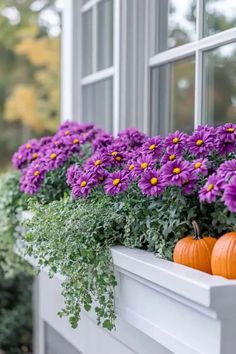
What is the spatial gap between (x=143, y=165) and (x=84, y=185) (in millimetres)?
236

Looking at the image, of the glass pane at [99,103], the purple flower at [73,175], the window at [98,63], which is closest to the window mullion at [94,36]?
the window at [98,63]

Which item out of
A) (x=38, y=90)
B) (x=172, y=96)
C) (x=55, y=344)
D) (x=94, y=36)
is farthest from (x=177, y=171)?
(x=38, y=90)

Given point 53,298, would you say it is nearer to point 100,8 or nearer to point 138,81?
point 138,81

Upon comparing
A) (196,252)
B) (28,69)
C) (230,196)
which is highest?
(28,69)

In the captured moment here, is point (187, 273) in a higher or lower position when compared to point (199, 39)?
lower

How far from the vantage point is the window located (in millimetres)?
3014

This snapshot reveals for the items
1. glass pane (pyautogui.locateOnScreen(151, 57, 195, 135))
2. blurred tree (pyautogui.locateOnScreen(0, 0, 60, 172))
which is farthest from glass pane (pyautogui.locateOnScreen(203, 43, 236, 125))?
blurred tree (pyautogui.locateOnScreen(0, 0, 60, 172))

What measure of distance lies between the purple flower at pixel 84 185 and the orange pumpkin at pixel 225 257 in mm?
529

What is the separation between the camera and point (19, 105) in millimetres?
8562

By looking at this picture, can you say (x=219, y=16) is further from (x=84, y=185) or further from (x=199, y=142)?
(x=84, y=185)

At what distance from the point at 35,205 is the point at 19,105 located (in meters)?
6.79

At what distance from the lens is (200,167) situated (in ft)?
4.96

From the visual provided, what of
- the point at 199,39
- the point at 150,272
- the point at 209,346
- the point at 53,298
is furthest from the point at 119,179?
the point at 53,298

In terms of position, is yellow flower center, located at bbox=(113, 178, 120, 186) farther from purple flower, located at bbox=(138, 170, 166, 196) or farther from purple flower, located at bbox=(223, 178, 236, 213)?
purple flower, located at bbox=(223, 178, 236, 213)
